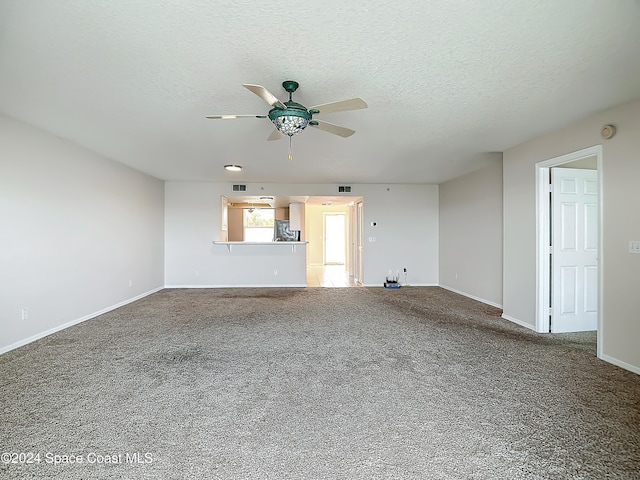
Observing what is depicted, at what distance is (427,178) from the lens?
6.36 metres

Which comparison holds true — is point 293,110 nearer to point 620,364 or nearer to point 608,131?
point 608,131

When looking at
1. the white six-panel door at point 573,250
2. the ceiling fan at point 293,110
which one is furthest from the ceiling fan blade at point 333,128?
the white six-panel door at point 573,250

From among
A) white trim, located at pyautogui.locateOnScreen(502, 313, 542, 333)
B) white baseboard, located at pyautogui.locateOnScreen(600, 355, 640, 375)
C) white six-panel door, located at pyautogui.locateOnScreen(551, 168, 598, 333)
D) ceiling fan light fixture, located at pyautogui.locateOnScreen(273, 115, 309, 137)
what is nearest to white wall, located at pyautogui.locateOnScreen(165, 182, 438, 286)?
white trim, located at pyautogui.locateOnScreen(502, 313, 542, 333)

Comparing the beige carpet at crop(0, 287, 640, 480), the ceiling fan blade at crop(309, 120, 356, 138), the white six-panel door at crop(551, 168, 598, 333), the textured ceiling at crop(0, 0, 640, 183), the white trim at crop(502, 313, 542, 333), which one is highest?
the textured ceiling at crop(0, 0, 640, 183)

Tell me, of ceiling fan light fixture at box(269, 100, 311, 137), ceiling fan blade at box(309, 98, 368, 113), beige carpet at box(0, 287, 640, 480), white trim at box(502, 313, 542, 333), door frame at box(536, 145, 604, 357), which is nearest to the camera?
beige carpet at box(0, 287, 640, 480)

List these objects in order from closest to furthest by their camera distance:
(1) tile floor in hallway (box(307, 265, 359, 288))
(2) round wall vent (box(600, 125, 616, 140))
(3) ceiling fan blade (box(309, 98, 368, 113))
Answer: (3) ceiling fan blade (box(309, 98, 368, 113)) → (2) round wall vent (box(600, 125, 616, 140)) → (1) tile floor in hallway (box(307, 265, 359, 288))

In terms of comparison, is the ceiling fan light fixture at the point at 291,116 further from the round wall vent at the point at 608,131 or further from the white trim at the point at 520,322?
the white trim at the point at 520,322

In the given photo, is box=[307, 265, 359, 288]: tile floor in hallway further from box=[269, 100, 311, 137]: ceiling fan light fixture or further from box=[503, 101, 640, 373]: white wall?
box=[269, 100, 311, 137]: ceiling fan light fixture

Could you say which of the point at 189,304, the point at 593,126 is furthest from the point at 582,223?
the point at 189,304

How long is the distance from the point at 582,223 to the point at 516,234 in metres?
0.71

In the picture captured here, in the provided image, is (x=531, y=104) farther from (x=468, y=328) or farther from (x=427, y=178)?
(x=427, y=178)

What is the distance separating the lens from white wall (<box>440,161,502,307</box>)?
503 centimetres

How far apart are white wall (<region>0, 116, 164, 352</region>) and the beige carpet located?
438 millimetres

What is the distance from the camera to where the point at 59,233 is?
3.71m
